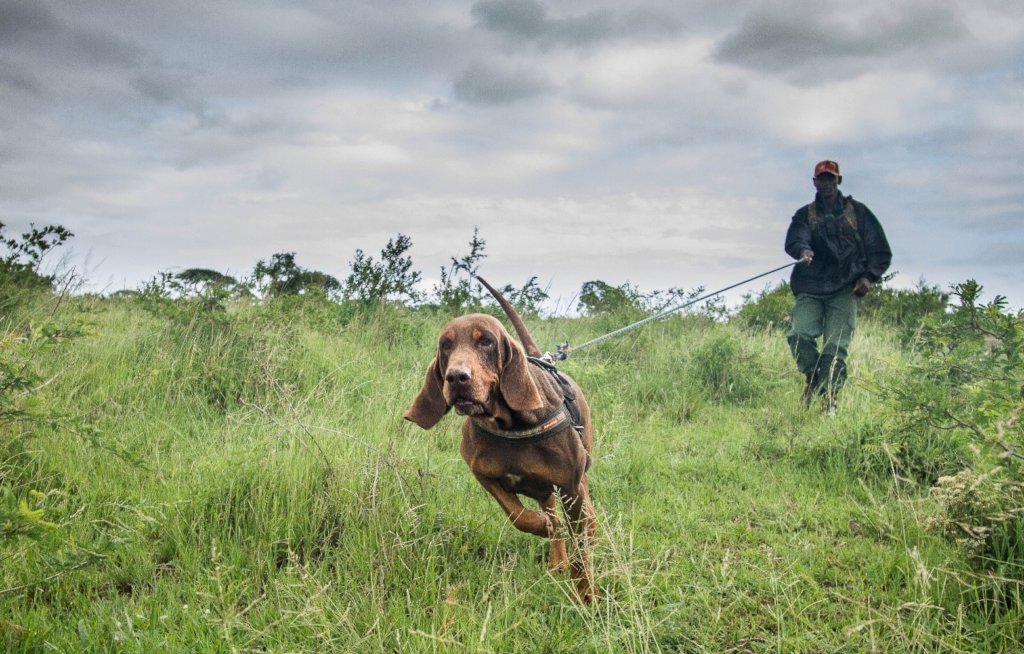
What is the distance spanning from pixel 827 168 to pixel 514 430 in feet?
17.8

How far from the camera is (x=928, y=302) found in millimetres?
10883

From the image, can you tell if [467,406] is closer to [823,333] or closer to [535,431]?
[535,431]

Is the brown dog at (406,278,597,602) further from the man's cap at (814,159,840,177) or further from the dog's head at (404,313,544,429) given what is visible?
the man's cap at (814,159,840,177)

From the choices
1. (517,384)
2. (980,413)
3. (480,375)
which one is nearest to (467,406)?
(480,375)

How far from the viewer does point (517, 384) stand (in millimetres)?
2896

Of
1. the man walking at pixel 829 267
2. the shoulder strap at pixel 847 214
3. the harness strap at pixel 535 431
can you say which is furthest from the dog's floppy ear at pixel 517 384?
the shoulder strap at pixel 847 214

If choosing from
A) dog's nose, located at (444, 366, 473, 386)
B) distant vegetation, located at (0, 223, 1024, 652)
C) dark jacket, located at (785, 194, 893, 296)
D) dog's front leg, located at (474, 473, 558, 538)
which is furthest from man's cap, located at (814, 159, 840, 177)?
dog's nose, located at (444, 366, 473, 386)

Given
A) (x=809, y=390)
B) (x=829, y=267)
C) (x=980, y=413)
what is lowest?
(x=980, y=413)

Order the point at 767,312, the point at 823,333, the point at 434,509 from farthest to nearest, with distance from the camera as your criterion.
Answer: the point at 767,312, the point at 823,333, the point at 434,509

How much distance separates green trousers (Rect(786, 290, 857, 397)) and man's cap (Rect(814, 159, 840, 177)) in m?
1.18

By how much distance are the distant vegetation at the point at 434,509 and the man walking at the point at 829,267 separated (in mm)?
895

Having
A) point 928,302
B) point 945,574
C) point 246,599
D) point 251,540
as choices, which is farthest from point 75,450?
point 928,302

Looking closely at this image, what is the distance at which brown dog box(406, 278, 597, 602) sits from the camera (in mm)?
2844

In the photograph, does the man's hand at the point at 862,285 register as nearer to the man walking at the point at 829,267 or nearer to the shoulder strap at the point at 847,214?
the man walking at the point at 829,267
